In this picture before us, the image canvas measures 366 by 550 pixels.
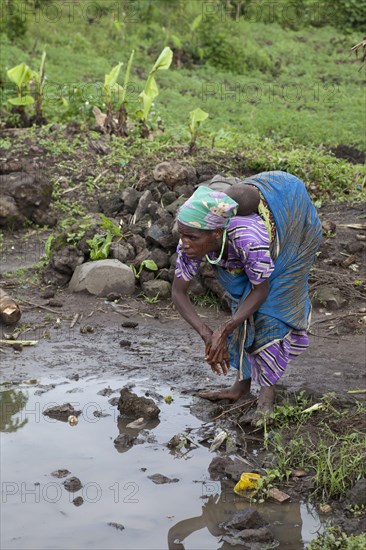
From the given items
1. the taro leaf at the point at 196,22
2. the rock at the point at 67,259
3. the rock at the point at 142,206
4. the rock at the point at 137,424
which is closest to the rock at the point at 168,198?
the rock at the point at 142,206

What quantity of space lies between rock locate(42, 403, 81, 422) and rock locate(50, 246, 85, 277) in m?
2.21

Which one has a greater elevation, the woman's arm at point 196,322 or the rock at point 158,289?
the woman's arm at point 196,322

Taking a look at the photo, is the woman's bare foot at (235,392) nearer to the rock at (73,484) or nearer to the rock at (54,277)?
the rock at (73,484)

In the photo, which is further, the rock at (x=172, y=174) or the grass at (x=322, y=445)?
the rock at (x=172, y=174)

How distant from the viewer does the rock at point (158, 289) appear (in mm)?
6922

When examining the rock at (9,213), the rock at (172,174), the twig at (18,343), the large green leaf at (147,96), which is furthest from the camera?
the large green leaf at (147,96)

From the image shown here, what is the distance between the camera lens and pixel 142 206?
7684mm

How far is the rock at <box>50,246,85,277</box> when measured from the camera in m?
7.14

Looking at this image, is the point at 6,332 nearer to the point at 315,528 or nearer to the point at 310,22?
the point at 315,528

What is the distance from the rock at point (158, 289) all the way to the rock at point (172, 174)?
125 centimetres

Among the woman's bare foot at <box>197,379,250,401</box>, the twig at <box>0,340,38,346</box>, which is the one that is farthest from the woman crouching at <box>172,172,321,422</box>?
the twig at <box>0,340,38,346</box>

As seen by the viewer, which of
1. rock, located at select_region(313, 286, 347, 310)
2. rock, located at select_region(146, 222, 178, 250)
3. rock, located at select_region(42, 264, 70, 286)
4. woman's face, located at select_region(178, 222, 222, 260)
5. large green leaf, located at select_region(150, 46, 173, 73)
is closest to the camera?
woman's face, located at select_region(178, 222, 222, 260)

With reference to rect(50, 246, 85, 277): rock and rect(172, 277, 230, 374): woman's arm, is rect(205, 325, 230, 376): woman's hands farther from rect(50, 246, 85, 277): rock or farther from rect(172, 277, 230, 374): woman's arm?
rect(50, 246, 85, 277): rock

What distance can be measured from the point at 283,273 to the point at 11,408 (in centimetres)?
187
